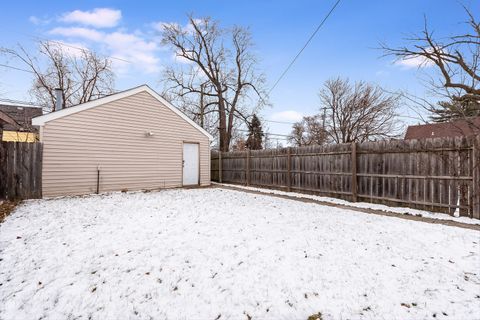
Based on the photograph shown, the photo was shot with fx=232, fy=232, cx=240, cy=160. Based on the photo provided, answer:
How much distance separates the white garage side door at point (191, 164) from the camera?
11.6 meters

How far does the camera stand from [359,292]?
244 centimetres

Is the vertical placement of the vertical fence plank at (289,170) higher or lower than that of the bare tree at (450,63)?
lower

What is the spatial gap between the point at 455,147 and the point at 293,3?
23.7ft

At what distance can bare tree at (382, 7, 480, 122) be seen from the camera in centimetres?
642

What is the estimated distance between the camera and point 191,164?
11812mm

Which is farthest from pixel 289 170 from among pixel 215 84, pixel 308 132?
pixel 308 132

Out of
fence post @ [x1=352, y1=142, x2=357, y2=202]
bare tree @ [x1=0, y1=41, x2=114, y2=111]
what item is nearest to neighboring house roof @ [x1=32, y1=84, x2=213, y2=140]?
fence post @ [x1=352, y1=142, x2=357, y2=202]

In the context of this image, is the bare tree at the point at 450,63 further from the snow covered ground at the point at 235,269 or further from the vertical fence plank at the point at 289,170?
the vertical fence plank at the point at 289,170

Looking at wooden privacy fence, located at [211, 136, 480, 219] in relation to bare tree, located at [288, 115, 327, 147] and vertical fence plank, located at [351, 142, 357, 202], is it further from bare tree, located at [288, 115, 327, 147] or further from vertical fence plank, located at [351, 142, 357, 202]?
bare tree, located at [288, 115, 327, 147]

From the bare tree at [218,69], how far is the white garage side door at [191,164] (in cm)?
766

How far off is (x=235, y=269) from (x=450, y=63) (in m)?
9.35

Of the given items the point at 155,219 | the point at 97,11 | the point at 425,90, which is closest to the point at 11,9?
the point at 97,11

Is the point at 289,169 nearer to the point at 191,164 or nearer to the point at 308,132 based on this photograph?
the point at 191,164

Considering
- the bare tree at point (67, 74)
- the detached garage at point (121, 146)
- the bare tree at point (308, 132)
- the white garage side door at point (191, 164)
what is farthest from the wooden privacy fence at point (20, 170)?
the bare tree at point (308, 132)
